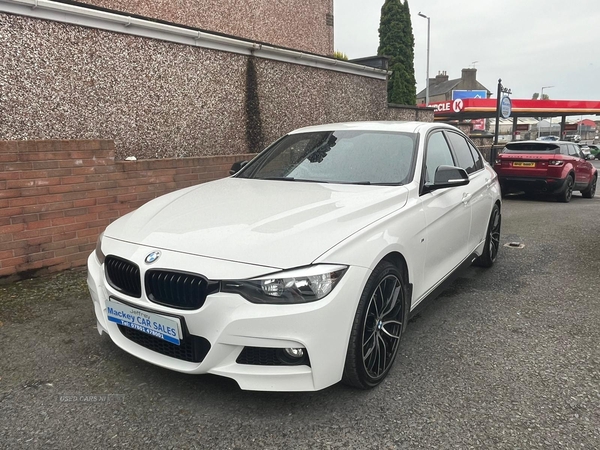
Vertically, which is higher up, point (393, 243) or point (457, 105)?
point (457, 105)

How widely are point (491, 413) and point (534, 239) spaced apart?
4796mm

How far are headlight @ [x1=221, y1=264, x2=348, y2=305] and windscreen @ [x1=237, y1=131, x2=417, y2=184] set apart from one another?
130 centimetres

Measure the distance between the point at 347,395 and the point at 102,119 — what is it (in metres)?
4.36

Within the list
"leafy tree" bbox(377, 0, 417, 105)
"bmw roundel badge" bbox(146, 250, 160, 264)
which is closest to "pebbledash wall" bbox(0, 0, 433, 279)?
"bmw roundel badge" bbox(146, 250, 160, 264)

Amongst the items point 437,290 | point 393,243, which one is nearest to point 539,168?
point 437,290

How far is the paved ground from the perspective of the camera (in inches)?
88.4

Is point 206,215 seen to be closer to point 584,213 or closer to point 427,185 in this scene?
point 427,185

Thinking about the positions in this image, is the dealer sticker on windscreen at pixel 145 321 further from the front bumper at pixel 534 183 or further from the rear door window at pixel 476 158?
the front bumper at pixel 534 183

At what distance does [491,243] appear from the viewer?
5.04 m

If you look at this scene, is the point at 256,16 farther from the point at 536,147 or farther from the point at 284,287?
the point at 284,287

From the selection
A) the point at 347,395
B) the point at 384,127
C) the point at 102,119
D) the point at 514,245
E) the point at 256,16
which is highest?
the point at 256,16

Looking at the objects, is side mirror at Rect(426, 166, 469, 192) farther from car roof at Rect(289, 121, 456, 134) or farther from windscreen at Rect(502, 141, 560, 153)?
windscreen at Rect(502, 141, 560, 153)

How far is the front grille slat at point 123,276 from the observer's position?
2432 mm

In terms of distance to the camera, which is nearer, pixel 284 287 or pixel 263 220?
pixel 284 287
